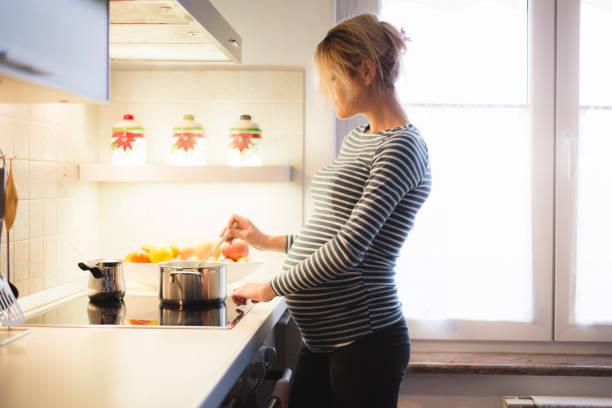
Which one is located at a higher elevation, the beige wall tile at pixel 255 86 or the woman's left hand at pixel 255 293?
the beige wall tile at pixel 255 86

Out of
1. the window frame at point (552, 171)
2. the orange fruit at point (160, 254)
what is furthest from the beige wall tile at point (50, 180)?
the window frame at point (552, 171)

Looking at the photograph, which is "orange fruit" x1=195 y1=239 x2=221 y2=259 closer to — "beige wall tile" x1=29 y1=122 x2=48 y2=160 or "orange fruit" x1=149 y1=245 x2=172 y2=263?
"orange fruit" x1=149 y1=245 x2=172 y2=263

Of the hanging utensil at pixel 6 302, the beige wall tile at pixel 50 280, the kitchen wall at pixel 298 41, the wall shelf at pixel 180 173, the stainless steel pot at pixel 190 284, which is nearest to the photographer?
the hanging utensil at pixel 6 302

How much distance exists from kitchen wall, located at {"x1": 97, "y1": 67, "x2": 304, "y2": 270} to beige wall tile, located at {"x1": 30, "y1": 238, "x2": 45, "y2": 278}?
43cm

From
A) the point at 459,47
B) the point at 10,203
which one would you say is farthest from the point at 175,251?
the point at 459,47

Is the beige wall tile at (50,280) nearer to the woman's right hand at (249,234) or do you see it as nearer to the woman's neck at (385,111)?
the woman's right hand at (249,234)

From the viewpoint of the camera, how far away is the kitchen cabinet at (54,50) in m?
0.84

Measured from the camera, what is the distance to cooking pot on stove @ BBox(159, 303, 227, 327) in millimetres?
1271

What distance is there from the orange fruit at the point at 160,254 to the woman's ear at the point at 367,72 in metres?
0.83

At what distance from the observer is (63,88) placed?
98 centimetres

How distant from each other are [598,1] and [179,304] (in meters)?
1.74

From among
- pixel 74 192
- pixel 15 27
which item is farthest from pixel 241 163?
pixel 15 27

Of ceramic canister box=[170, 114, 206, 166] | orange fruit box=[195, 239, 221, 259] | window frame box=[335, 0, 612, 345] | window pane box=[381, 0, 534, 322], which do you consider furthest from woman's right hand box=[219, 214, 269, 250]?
window frame box=[335, 0, 612, 345]

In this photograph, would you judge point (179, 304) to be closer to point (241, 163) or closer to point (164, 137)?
point (241, 163)
